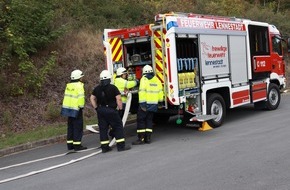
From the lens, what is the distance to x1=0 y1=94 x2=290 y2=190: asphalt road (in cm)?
561

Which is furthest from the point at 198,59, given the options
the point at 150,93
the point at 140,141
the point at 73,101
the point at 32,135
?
the point at 32,135

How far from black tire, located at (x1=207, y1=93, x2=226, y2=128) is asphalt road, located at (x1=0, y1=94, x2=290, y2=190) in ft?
1.51

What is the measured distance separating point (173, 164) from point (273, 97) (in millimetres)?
7249

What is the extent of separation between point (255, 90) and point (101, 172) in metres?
6.72

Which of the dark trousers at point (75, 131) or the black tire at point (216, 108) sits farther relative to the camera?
the black tire at point (216, 108)

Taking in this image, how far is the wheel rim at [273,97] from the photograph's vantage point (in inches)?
497

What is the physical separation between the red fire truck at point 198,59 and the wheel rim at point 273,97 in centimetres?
52

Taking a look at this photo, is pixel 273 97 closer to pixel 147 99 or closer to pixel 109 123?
pixel 147 99

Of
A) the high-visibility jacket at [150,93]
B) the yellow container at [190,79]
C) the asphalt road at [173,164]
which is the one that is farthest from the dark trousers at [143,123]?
the yellow container at [190,79]

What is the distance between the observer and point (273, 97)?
12.8 m

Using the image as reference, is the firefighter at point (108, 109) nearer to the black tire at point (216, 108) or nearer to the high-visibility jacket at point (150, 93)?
the high-visibility jacket at point (150, 93)

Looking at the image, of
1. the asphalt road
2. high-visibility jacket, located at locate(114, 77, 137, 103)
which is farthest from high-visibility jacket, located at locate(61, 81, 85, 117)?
high-visibility jacket, located at locate(114, 77, 137, 103)

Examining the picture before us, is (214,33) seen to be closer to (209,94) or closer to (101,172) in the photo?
(209,94)

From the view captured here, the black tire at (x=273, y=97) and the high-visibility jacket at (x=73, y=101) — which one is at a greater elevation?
the high-visibility jacket at (x=73, y=101)
